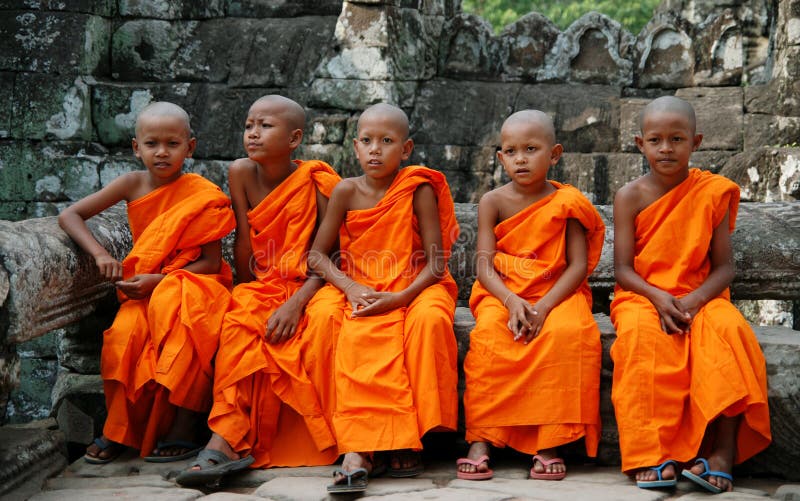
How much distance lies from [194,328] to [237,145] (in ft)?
12.8

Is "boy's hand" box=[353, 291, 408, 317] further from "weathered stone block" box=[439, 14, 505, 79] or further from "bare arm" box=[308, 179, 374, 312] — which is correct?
"weathered stone block" box=[439, 14, 505, 79]

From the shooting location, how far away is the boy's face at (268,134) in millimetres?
4137

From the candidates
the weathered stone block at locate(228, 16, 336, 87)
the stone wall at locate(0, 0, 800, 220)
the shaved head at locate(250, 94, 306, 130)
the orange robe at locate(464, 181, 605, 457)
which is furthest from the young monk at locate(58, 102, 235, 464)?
the weathered stone block at locate(228, 16, 336, 87)

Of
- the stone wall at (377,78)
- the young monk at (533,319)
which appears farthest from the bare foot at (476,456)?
the stone wall at (377,78)

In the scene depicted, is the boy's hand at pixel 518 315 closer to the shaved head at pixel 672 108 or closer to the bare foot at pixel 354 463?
the bare foot at pixel 354 463

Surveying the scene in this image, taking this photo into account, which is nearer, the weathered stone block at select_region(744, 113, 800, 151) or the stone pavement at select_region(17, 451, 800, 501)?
the stone pavement at select_region(17, 451, 800, 501)

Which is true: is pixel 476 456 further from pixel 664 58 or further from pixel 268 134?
pixel 664 58

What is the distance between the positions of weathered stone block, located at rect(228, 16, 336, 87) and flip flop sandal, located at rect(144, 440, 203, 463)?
13.5 feet

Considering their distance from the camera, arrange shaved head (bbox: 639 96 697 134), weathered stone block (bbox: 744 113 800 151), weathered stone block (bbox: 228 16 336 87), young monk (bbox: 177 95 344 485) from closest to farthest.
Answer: young monk (bbox: 177 95 344 485), shaved head (bbox: 639 96 697 134), weathered stone block (bbox: 744 113 800 151), weathered stone block (bbox: 228 16 336 87)

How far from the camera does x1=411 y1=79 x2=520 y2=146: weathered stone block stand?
7.07m

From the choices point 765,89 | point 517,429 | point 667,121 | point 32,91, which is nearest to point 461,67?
point 765,89

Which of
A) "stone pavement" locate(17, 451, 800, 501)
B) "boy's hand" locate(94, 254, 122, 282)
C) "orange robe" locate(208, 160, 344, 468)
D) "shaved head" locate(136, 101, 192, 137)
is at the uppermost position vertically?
"shaved head" locate(136, 101, 192, 137)

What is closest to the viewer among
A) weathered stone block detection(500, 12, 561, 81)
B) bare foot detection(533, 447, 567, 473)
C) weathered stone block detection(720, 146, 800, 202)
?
bare foot detection(533, 447, 567, 473)

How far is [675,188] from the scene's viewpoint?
3773mm
